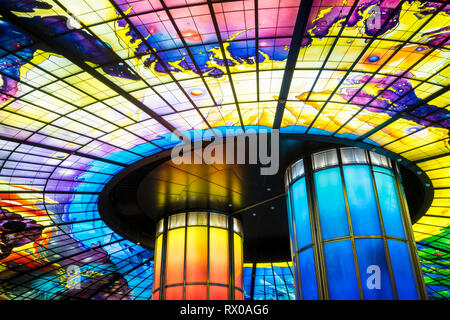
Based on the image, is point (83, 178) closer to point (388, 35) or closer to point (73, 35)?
point (73, 35)

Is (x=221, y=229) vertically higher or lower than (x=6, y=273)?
higher

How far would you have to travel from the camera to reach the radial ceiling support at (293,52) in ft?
41.1

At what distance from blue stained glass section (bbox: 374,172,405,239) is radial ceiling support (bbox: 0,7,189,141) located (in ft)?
41.5

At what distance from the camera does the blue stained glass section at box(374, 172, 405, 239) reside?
64.7 ft

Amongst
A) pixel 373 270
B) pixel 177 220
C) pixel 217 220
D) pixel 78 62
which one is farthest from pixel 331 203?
pixel 78 62

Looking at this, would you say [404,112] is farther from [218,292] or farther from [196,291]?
[196,291]

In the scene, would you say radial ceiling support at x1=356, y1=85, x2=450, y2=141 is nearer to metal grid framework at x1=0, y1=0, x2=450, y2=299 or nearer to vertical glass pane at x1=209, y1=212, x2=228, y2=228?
metal grid framework at x1=0, y1=0, x2=450, y2=299

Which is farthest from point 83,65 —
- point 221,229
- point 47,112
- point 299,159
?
point 221,229

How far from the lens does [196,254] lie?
2839 centimetres

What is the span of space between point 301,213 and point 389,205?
5.05m

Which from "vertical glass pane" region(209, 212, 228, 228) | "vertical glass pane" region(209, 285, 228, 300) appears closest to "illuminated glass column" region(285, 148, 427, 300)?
"vertical glass pane" region(209, 285, 228, 300)

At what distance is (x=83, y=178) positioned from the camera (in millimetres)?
25500

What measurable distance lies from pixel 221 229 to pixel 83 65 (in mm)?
18990

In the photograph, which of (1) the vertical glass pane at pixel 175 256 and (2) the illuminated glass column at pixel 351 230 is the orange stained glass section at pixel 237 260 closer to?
(1) the vertical glass pane at pixel 175 256
